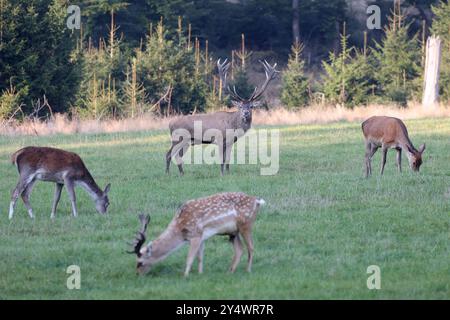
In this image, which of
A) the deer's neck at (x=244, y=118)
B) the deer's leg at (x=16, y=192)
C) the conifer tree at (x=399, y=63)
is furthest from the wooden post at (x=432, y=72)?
the deer's leg at (x=16, y=192)

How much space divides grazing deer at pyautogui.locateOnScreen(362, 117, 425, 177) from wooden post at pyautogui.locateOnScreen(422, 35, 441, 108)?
54.6ft

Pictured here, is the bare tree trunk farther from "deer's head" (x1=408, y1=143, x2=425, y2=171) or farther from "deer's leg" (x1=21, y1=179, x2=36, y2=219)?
"deer's leg" (x1=21, y1=179, x2=36, y2=219)

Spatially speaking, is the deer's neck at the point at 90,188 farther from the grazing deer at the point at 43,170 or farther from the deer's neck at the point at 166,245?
the deer's neck at the point at 166,245

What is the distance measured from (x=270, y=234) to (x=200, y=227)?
2223 millimetres

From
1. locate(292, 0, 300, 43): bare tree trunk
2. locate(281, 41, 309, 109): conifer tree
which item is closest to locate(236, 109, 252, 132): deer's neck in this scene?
locate(281, 41, 309, 109): conifer tree

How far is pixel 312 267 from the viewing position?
10.1 m

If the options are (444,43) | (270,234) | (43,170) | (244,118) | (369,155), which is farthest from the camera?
(444,43)

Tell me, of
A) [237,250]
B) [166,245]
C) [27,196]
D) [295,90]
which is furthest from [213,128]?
[295,90]

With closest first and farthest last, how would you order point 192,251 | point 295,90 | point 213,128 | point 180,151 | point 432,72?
point 192,251, point 180,151, point 213,128, point 432,72, point 295,90

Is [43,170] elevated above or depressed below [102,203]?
above

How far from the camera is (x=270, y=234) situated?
1175cm

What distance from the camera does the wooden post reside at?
34031mm

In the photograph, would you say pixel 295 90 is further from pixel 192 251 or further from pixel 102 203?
pixel 192 251

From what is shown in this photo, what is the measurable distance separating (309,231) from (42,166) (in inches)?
159
